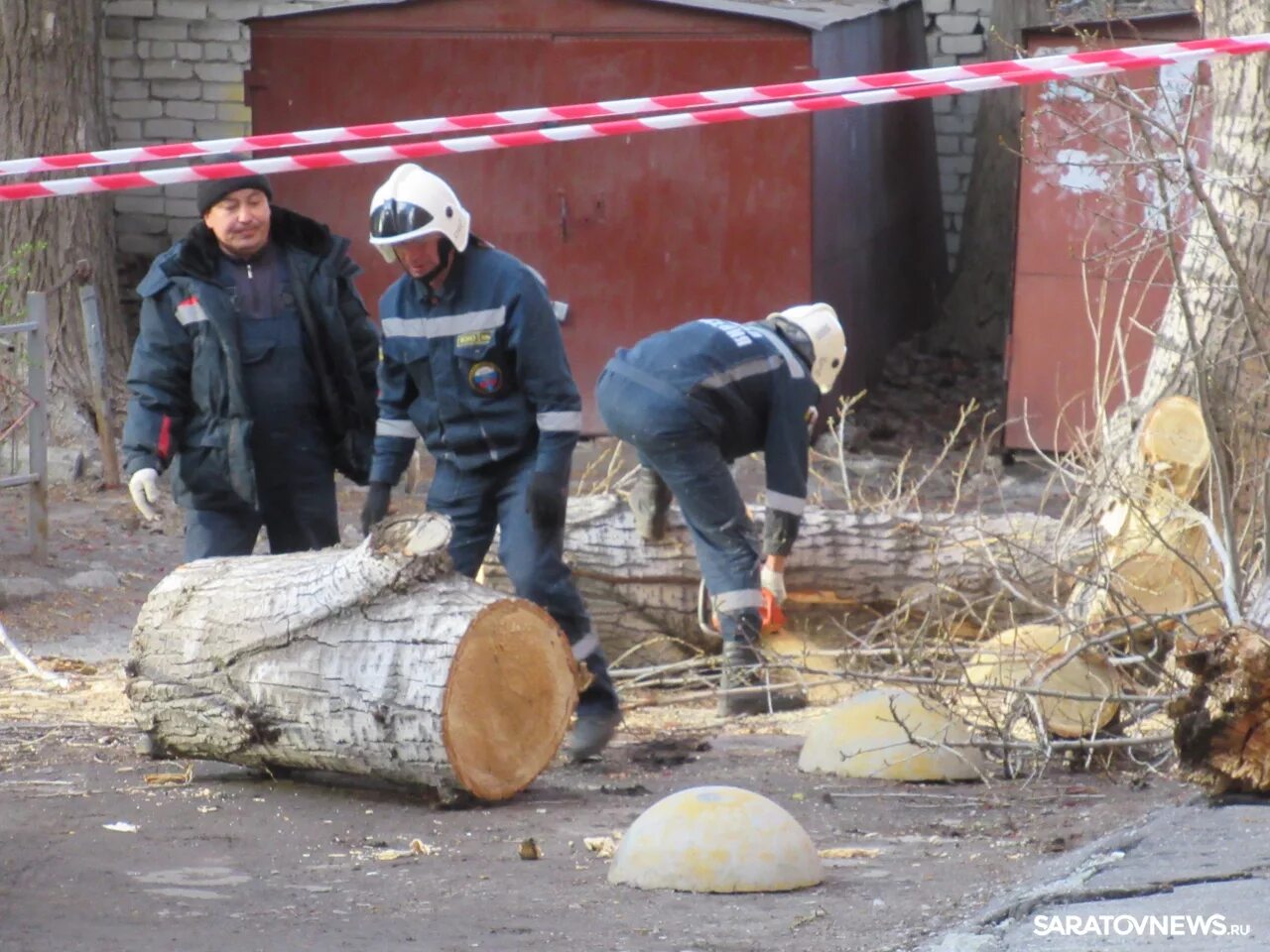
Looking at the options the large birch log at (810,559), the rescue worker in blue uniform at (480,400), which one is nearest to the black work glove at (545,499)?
the rescue worker in blue uniform at (480,400)

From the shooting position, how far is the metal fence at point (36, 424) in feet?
26.1

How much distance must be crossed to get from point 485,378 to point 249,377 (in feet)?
2.51

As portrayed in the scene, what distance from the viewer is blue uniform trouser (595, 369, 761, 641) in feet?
19.5

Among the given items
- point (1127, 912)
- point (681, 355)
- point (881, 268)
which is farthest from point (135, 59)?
point (1127, 912)

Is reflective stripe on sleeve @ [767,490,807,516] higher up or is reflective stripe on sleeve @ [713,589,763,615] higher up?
reflective stripe on sleeve @ [767,490,807,516]

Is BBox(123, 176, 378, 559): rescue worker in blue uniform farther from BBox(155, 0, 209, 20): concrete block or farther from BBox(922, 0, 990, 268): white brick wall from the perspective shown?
BBox(155, 0, 209, 20): concrete block

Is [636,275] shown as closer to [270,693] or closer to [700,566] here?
[700,566]

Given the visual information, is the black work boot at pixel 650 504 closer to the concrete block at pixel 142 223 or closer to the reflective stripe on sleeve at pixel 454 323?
the reflective stripe on sleeve at pixel 454 323

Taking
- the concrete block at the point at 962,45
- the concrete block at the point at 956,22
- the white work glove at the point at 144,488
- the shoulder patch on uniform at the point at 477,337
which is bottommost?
the white work glove at the point at 144,488

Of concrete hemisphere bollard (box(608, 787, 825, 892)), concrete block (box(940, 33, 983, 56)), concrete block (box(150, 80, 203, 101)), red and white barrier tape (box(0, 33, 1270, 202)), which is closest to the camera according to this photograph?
concrete hemisphere bollard (box(608, 787, 825, 892))

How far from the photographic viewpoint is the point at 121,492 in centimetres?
973

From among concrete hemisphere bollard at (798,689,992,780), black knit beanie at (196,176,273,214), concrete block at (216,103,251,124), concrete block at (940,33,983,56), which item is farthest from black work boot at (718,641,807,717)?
concrete block at (216,103,251,124)

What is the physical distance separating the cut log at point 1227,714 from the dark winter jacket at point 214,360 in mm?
2732

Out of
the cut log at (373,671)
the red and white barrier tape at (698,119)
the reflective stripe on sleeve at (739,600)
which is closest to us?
the cut log at (373,671)
